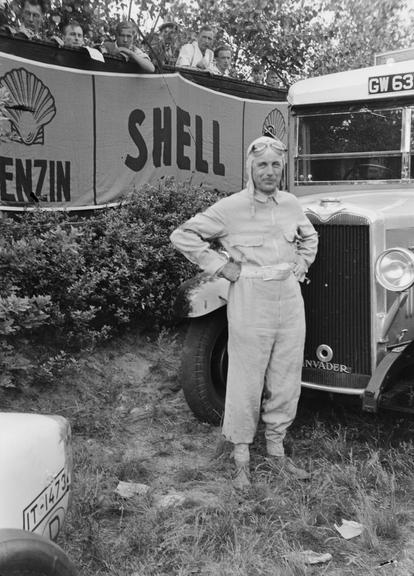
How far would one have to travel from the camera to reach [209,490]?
324 centimetres

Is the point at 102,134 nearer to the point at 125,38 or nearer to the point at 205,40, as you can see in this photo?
the point at 125,38

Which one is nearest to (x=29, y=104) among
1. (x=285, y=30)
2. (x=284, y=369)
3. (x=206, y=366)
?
(x=206, y=366)

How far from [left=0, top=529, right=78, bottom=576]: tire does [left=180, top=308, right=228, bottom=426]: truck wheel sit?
214 cm

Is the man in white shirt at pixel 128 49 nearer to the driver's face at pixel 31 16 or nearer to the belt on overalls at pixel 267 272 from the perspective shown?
the driver's face at pixel 31 16

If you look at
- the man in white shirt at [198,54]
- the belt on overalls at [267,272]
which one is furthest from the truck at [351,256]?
the man in white shirt at [198,54]

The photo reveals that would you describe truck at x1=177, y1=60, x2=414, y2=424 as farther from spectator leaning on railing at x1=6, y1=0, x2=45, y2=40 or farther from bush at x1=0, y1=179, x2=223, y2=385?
spectator leaning on railing at x1=6, y1=0, x2=45, y2=40

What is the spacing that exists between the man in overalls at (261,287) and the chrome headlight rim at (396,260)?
34 cm

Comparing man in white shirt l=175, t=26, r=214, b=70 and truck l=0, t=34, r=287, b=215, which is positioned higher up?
man in white shirt l=175, t=26, r=214, b=70

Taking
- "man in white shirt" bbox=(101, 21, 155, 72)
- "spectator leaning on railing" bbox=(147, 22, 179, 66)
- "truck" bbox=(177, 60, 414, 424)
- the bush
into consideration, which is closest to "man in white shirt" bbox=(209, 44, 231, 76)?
"spectator leaning on railing" bbox=(147, 22, 179, 66)

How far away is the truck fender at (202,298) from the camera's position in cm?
380

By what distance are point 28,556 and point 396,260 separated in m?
2.35

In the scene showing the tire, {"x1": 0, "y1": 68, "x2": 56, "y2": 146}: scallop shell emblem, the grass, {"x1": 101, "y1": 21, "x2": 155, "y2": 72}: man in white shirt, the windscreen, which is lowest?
the grass

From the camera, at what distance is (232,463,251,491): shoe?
124 inches

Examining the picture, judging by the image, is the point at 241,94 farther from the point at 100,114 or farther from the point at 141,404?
the point at 141,404
